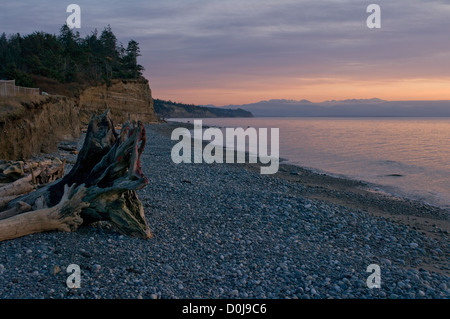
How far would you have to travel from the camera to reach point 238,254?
26.5ft

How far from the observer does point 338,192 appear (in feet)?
58.0

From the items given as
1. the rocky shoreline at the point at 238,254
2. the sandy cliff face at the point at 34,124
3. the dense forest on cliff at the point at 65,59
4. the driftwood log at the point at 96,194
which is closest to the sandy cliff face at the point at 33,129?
the sandy cliff face at the point at 34,124

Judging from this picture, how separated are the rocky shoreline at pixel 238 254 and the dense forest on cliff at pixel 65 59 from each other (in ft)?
121

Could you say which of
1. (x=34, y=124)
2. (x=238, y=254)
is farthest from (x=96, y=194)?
(x=34, y=124)

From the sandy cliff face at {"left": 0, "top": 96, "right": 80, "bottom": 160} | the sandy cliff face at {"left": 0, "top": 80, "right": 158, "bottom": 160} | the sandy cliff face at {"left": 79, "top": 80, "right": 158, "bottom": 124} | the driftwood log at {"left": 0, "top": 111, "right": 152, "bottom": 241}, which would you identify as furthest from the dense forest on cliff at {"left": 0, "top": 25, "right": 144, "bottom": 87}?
the driftwood log at {"left": 0, "top": 111, "right": 152, "bottom": 241}

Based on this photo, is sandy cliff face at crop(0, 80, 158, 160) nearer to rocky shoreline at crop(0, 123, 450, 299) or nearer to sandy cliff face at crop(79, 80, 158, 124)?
rocky shoreline at crop(0, 123, 450, 299)

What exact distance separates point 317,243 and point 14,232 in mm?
7066

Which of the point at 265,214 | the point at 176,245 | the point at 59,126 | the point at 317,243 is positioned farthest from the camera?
the point at 59,126

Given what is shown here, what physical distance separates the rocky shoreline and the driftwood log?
291mm

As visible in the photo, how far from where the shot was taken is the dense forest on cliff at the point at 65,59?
47.5m

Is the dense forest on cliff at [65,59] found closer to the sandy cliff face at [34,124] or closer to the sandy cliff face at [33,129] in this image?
the sandy cliff face at [34,124]
